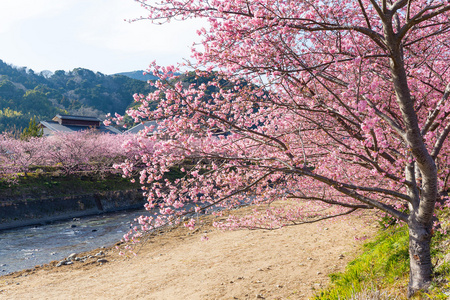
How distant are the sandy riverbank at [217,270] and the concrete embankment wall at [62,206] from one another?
30.4ft

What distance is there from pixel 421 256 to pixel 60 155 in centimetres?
2904

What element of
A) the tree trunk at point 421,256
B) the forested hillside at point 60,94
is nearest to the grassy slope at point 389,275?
the tree trunk at point 421,256

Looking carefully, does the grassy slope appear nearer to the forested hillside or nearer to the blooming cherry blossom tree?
the blooming cherry blossom tree

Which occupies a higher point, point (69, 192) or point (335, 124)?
point (335, 124)

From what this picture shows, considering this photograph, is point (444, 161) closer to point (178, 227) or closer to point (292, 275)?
point (292, 275)

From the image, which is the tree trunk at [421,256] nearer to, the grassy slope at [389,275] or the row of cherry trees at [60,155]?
the grassy slope at [389,275]

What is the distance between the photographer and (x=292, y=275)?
24.3 feet

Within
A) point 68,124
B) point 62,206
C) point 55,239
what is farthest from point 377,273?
point 68,124

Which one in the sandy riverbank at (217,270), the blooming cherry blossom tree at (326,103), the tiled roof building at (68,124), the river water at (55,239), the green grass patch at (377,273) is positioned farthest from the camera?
the tiled roof building at (68,124)

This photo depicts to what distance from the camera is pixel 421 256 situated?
447 cm

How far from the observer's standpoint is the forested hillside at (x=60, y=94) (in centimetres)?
5756

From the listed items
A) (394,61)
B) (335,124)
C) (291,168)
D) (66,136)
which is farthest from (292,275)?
(66,136)

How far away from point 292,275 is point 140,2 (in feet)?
20.6

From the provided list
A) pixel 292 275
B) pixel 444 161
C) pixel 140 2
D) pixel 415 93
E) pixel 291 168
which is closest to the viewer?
pixel 291 168
